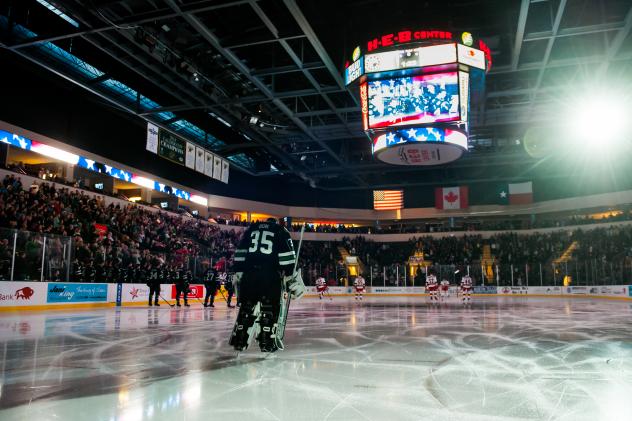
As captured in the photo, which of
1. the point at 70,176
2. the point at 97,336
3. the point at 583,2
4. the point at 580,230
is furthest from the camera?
the point at 580,230

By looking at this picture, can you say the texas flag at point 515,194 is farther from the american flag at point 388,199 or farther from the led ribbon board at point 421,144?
the led ribbon board at point 421,144

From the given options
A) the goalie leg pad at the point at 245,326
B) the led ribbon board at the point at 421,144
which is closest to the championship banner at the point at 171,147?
the led ribbon board at the point at 421,144

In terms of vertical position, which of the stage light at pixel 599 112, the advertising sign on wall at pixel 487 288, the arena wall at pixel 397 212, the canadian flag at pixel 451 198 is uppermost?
the stage light at pixel 599 112

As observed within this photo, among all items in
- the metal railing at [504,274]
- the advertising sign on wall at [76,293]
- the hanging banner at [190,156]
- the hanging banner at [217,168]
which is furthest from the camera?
the metal railing at [504,274]

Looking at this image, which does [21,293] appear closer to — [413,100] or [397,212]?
[413,100]

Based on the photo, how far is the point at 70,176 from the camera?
2442cm

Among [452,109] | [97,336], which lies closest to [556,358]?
[97,336]

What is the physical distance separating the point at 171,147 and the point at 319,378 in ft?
62.4

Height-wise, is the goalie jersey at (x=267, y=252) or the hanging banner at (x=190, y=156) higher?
the hanging banner at (x=190, y=156)

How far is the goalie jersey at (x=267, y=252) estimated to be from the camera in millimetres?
5863

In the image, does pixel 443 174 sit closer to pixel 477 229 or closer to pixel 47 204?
pixel 477 229

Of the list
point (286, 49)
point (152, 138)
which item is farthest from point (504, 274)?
point (152, 138)

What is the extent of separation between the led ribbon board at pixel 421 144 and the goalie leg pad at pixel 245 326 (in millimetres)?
11092

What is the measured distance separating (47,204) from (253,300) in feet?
55.2
